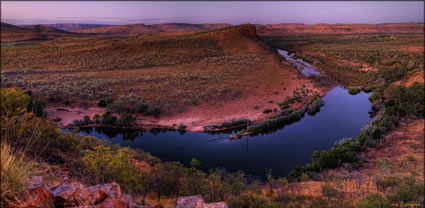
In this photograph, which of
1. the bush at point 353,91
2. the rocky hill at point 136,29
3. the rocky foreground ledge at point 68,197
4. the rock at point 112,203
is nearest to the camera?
the rocky foreground ledge at point 68,197

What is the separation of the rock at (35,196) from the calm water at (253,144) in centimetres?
1272

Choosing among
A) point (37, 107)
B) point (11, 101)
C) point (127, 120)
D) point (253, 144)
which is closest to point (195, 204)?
point (253, 144)

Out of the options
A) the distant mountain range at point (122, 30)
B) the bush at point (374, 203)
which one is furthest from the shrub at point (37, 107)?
the distant mountain range at point (122, 30)

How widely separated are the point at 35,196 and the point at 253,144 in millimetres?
16490

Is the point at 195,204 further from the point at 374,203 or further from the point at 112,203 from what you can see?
the point at 374,203

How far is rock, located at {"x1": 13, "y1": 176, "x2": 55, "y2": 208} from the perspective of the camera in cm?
333

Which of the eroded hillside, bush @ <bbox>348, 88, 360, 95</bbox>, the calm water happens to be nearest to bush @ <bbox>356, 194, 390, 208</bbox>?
the calm water

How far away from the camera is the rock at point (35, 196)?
3328mm

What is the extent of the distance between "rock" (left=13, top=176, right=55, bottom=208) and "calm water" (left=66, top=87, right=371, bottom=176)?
1272 cm

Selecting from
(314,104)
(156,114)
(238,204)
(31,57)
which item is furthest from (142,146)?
(31,57)

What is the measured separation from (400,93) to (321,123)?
30.6ft

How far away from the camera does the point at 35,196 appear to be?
347 cm

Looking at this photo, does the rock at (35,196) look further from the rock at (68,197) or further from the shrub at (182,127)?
the shrub at (182,127)

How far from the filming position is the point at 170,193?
1038 centimetres
